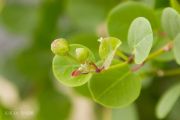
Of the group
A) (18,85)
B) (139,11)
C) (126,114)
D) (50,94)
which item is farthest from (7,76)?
(139,11)

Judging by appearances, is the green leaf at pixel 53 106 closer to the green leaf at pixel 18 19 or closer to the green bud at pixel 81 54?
the green leaf at pixel 18 19

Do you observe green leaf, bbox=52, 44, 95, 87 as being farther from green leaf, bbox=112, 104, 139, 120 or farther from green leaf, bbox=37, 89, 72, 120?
green leaf, bbox=37, 89, 72, 120

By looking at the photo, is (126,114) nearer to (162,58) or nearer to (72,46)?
(162,58)

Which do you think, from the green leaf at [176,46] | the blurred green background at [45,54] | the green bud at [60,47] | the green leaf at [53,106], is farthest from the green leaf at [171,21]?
the green leaf at [53,106]

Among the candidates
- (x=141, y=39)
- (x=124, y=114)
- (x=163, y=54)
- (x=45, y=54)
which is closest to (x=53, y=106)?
(x=45, y=54)

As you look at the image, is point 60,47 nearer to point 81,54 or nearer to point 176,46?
point 81,54
